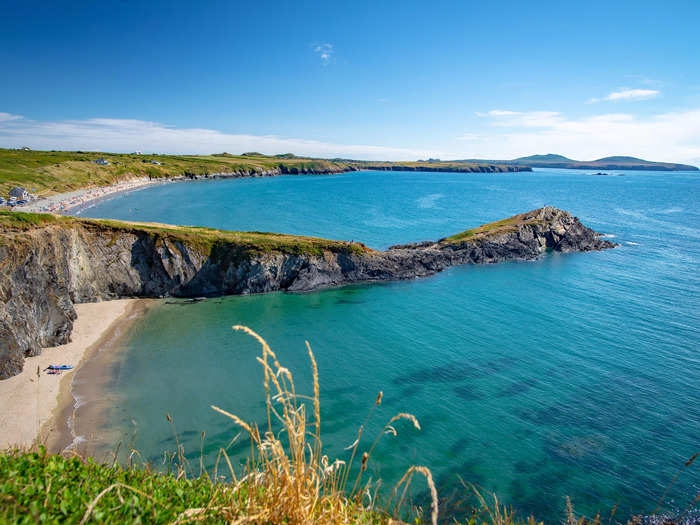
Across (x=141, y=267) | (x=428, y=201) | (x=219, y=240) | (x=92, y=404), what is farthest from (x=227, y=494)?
(x=428, y=201)

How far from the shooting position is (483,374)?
28.4 m

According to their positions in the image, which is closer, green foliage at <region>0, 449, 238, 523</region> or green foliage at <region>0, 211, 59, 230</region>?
green foliage at <region>0, 449, 238, 523</region>

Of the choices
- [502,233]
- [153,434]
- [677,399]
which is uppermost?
[502,233]

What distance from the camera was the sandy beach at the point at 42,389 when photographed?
70.0ft

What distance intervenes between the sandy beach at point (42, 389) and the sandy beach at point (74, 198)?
41.2m

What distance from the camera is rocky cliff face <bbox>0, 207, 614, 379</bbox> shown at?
28892mm

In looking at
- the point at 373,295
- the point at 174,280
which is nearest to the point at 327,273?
the point at 373,295

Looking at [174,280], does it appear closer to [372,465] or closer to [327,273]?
[327,273]

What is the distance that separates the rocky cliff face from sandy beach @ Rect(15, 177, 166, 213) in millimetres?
33315

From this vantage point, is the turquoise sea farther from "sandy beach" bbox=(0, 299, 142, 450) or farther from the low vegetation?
the low vegetation

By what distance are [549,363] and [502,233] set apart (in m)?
38.6

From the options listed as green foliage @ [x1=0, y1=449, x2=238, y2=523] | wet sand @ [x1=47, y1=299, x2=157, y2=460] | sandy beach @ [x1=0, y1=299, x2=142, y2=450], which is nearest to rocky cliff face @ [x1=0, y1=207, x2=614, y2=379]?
sandy beach @ [x1=0, y1=299, x2=142, y2=450]

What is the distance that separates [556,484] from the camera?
18172mm

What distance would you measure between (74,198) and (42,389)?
3324 inches
